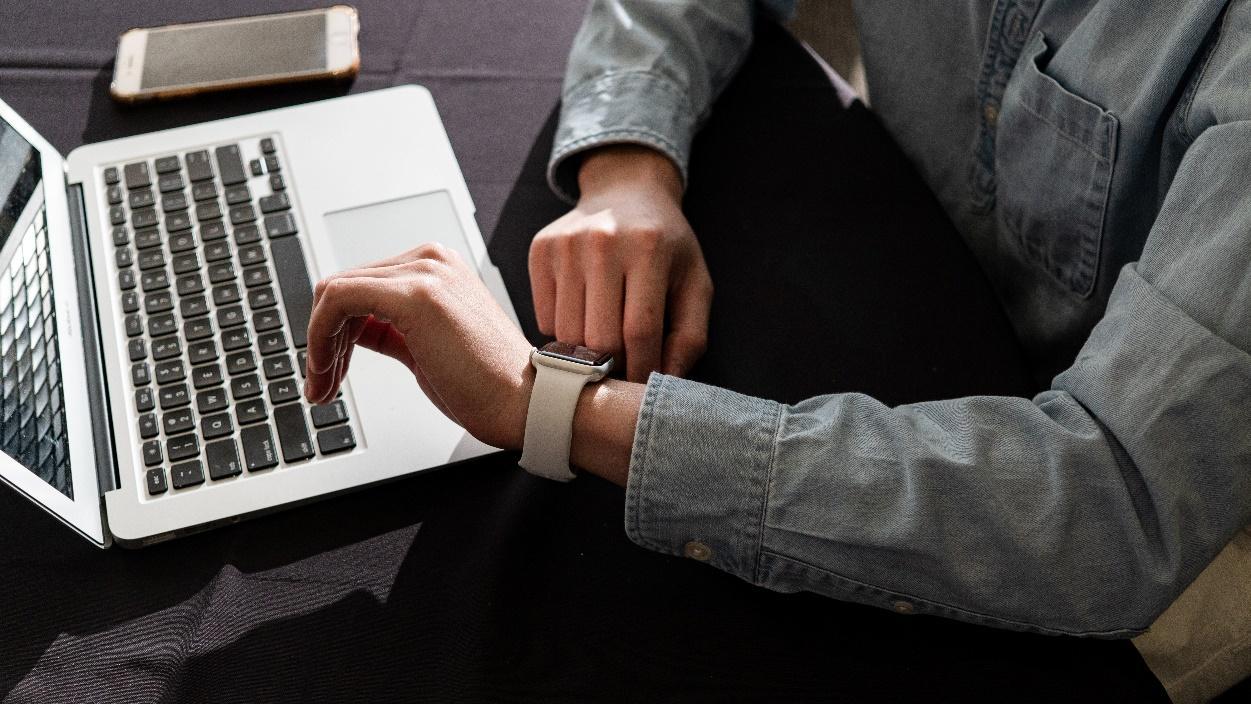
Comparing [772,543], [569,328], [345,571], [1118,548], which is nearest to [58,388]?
[345,571]

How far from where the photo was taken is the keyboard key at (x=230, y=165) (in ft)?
2.29

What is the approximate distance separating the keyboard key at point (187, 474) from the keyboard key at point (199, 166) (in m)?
0.24

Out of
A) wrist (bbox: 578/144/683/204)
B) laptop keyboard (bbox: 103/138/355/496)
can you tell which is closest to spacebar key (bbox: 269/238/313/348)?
laptop keyboard (bbox: 103/138/355/496)

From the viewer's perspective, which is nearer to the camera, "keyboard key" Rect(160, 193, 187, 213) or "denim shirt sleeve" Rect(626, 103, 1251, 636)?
"denim shirt sleeve" Rect(626, 103, 1251, 636)

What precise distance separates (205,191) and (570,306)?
0.29 meters

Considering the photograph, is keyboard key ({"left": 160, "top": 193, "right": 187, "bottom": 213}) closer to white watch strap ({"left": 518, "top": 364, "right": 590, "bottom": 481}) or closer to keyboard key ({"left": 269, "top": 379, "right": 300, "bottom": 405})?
keyboard key ({"left": 269, "top": 379, "right": 300, "bottom": 405})

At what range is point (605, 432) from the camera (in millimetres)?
554

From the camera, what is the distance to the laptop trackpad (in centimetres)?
67

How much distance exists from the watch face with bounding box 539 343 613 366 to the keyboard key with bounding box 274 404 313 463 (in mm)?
152

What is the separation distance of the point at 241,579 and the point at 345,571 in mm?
59

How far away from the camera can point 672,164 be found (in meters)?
0.72

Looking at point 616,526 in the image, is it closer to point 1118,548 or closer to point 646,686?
point 646,686

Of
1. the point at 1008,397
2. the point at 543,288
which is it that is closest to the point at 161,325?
the point at 543,288

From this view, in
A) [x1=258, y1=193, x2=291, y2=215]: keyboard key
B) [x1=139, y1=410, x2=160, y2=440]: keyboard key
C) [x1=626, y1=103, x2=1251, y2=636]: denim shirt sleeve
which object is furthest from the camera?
[x1=258, y1=193, x2=291, y2=215]: keyboard key
